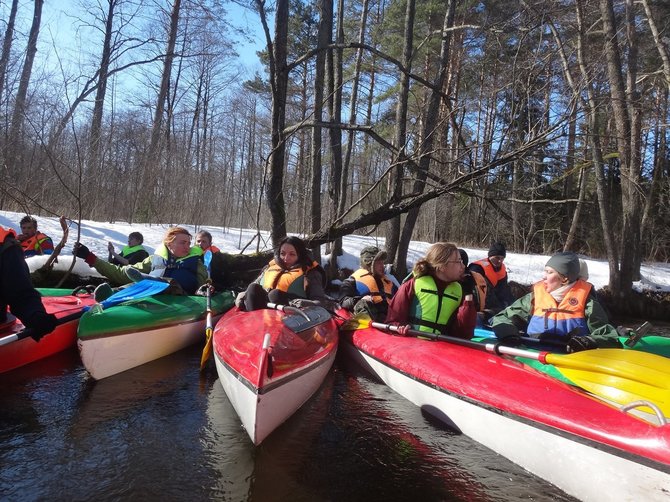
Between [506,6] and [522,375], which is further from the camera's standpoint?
[506,6]

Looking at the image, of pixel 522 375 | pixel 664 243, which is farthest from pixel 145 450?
pixel 664 243

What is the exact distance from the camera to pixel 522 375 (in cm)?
320

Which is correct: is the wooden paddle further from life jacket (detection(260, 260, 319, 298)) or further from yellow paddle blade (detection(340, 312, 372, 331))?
yellow paddle blade (detection(340, 312, 372, 331))

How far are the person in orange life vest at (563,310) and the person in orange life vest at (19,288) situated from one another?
3686 mm

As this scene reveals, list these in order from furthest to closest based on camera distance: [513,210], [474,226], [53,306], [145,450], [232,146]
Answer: [232,146]
[474,226]
[513,210]
[53,306]
[145,450]

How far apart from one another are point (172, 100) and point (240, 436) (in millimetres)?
18769

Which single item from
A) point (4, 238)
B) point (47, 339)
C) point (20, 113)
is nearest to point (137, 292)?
point (47, 339)

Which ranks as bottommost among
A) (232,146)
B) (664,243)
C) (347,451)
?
(347,451)

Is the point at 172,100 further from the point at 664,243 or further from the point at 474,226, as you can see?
the point at 664,243

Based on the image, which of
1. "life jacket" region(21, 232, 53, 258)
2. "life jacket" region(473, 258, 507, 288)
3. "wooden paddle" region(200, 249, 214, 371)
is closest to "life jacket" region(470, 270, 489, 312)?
"life jacket" region(473, 258, 507, 288)

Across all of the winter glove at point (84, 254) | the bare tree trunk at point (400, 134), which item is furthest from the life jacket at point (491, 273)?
the winter glove at point (84, 254)

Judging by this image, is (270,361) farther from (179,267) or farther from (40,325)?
(179,267)

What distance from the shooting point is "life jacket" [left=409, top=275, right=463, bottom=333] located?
14.2 feet

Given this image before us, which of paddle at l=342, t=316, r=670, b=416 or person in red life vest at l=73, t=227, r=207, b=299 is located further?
person in red life vest at l=73, t=227, r=207, b=299
